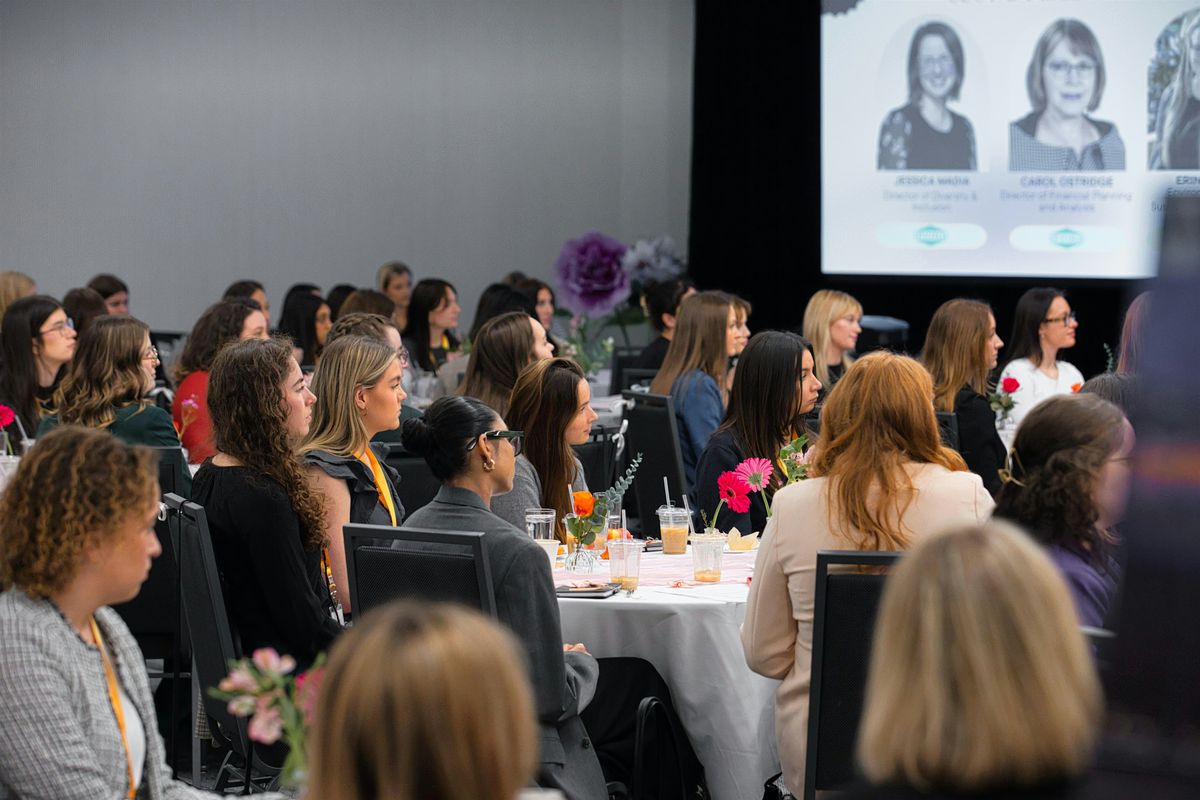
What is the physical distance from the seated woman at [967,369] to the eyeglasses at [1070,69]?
3.61 m

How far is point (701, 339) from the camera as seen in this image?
629 centimetres

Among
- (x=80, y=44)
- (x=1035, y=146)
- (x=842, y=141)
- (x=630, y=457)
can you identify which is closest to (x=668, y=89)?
(x=842, y=141)

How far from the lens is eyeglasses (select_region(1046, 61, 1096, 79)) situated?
923 cm

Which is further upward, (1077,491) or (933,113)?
(933,113)

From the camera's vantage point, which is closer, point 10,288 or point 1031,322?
point 1031,322

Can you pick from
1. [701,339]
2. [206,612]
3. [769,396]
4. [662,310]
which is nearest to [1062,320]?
[701,339]

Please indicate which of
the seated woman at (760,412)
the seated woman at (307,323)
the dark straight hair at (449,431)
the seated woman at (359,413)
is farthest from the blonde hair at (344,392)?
the seated woman at (307,323)

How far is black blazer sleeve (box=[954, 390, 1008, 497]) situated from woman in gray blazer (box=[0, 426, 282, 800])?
14.2 ft

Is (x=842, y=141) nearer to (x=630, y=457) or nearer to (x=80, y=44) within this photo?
(x=630, y=457)

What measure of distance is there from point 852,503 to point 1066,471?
0.51 meters

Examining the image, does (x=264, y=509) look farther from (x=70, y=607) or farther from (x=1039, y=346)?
(x=1039, y=346)

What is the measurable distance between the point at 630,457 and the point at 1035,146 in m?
4.60

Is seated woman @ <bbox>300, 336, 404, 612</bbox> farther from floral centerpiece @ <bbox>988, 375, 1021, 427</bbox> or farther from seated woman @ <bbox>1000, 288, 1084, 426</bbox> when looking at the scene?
seated woman @ <bbox>1000, 288, 1084, 426</bbox>

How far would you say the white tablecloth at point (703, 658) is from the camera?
3.58m
